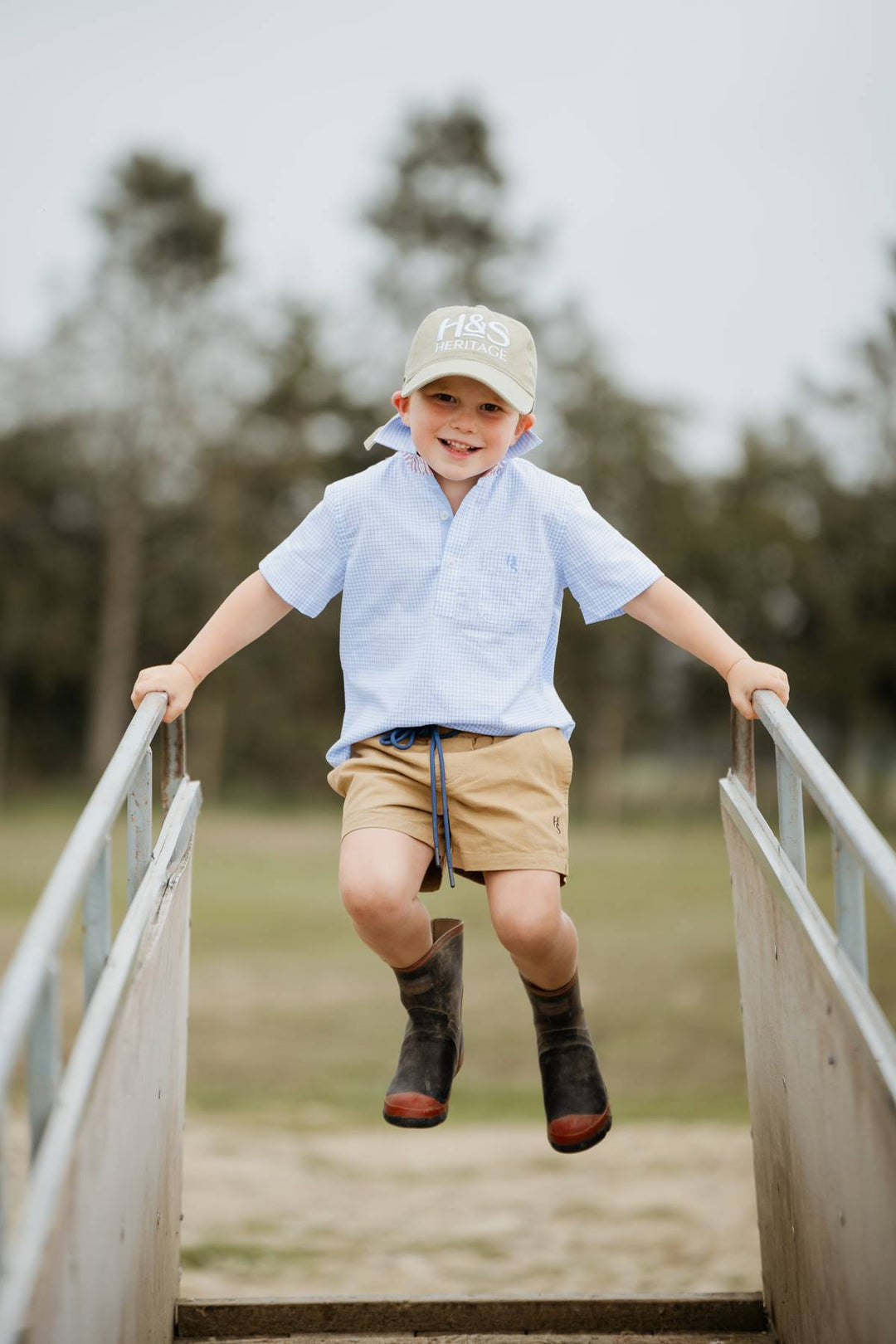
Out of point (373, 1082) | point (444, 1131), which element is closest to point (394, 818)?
point (444, 1131)

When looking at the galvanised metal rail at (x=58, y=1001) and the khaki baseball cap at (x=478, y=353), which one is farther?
the khaki baseball cap at (x=478, y=353)

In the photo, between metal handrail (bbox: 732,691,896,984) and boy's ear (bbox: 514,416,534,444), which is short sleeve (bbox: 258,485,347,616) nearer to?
boy's ear (bbox: 514,416,534,444)

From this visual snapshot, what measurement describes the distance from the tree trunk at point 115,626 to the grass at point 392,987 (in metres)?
3.42

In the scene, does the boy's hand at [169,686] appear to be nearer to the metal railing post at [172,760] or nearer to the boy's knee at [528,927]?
the metal railing post at [172,760]

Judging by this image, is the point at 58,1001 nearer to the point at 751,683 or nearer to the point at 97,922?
the point at 97,922

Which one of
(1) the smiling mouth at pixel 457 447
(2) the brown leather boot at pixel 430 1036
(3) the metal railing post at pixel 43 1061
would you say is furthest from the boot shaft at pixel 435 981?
(3) the metal railing post at pixel 43 1061

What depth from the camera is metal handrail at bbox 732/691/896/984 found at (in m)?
2.14

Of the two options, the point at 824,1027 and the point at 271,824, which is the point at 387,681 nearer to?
the point at 824,1027

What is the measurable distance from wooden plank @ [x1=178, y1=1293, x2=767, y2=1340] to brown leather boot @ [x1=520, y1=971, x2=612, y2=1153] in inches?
25.4

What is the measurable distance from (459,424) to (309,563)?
1.39ft

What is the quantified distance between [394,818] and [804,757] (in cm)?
83

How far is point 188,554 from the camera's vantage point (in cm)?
3097

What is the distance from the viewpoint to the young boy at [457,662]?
3.01 metres

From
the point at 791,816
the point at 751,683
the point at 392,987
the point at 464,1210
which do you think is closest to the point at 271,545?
the point at 392,987
